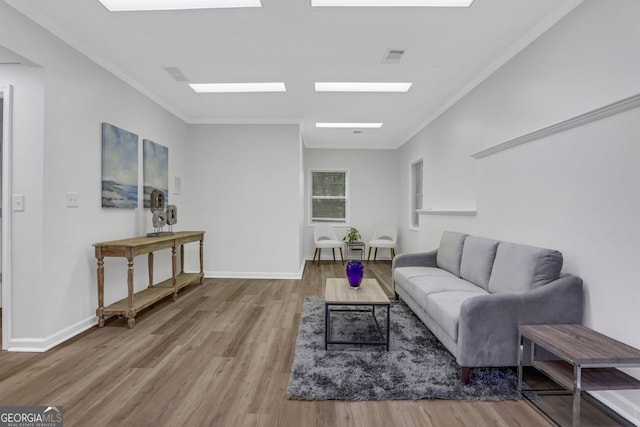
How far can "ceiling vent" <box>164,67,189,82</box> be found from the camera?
10.9 ft

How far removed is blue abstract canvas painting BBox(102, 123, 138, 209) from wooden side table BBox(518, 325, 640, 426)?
148 inches

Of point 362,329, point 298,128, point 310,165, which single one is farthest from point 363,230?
point 362,329

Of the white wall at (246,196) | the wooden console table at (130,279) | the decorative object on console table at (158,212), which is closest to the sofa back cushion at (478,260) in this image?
the white wall at (246,196)

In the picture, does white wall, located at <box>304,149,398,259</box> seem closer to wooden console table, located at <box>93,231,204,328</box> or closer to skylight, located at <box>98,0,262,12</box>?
wooden console table, located at <box>93,231,204,328</box>

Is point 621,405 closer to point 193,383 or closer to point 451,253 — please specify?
point 451,253

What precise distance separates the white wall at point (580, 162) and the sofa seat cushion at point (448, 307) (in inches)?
27.8

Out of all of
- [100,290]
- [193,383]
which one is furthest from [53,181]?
[193,383]

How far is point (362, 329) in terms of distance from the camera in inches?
117

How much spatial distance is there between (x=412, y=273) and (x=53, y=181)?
11.3ft

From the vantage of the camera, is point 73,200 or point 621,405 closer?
point 621,405

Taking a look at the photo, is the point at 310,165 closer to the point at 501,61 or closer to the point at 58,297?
the point at 501,61

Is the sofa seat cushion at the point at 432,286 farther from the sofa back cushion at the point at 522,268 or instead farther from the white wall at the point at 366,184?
the white wall at the point at 366,184

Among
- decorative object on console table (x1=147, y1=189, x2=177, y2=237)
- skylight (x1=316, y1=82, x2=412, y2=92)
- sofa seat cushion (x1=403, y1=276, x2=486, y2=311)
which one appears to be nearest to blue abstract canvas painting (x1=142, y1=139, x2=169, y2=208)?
decorative object on console table (x1=147, y1=189, x2=177, y2=237)

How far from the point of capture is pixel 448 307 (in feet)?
7.52
